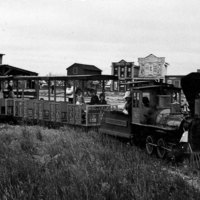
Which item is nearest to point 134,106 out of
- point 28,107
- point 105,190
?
point 105,190

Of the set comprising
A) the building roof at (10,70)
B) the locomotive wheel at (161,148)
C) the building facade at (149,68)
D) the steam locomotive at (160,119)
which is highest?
the building facade at (149,68)

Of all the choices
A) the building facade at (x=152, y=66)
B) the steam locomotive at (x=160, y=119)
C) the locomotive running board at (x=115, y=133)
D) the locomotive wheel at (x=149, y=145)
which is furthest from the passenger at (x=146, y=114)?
the building facade at (x=152, y=66)

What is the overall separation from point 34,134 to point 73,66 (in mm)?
52141

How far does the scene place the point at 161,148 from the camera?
9195 mm

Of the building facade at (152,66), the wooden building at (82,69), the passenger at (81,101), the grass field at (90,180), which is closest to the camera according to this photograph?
the grass field at (90,180)

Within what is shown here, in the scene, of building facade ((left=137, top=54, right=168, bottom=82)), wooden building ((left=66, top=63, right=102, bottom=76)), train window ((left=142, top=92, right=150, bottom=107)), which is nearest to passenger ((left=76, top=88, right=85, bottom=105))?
train window ((left=142, top=92, right=150, bottom=107))

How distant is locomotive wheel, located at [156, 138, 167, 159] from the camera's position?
903 cm

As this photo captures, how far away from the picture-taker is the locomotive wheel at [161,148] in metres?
9.03

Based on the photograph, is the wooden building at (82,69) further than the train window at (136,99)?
Yes

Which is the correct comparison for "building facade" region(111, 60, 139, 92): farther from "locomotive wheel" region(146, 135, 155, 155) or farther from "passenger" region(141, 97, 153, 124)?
"locomotive wheel" region(146, 135, 155, 155)

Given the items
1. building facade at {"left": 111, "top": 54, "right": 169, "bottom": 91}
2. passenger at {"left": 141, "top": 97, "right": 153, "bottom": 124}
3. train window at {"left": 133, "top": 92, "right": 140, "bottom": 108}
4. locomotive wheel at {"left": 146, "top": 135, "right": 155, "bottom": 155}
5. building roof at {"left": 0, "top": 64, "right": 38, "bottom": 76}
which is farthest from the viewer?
building facade at {"left": 111, "top": 54, "right": 169, "bottom": 91}

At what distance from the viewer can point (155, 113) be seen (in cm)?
994

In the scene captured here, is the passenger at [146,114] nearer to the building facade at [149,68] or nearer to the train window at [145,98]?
the train window at [145,98]

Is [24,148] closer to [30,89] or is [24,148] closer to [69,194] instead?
[69,194]
